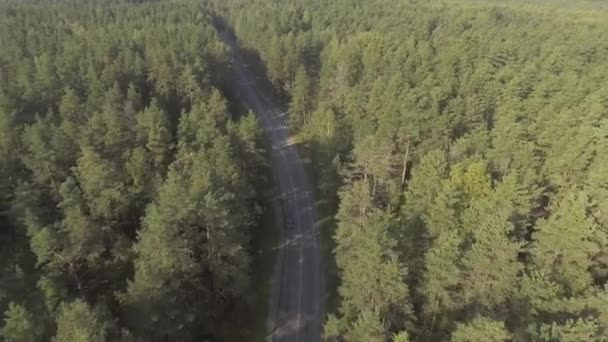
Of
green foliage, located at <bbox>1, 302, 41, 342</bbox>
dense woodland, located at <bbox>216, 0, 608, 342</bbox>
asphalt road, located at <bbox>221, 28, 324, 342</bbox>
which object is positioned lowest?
asphalt road, located at <bbox>221, 28, 324, 342</bbox>

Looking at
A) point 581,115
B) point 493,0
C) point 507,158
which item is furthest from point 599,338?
point 493,0

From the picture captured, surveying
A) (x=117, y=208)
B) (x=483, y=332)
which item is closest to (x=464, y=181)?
(x=483, y=332)

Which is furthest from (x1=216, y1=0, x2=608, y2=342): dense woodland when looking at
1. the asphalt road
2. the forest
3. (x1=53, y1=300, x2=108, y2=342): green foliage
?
(x1=53, y1=300, x2=108, y2=342): green foliage

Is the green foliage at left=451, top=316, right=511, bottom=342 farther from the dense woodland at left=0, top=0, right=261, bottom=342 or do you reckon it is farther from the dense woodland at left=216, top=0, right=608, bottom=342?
the dense woodland at left=0, top=0, right=261, bottom=342

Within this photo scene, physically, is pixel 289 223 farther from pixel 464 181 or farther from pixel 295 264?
pixel 464 181

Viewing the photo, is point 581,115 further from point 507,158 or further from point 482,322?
point 482,322

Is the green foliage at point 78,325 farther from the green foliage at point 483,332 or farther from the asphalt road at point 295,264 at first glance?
the green foliage at point 483,332

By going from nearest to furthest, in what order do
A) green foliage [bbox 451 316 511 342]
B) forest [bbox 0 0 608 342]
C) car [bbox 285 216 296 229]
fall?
green foliage [bbox 451 316 511 342] < forest [bbox 0 0 608 342] < car [bbox 285 216 296 229]

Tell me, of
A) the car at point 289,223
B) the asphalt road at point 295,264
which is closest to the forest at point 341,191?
the asphalt road at point 295,264
